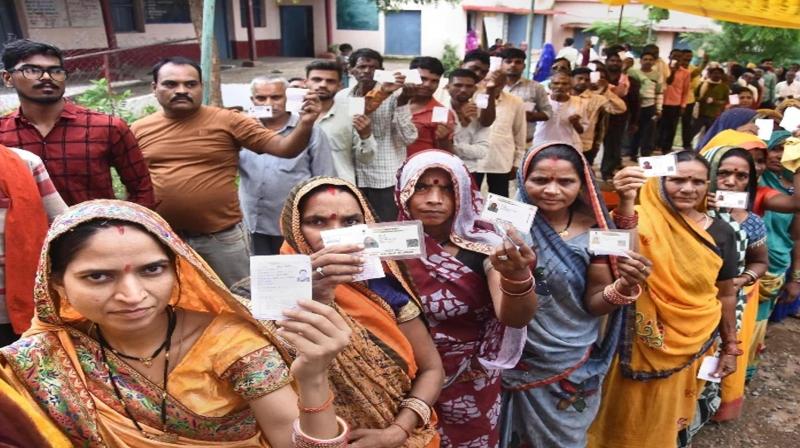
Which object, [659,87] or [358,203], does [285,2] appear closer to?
[659,87]

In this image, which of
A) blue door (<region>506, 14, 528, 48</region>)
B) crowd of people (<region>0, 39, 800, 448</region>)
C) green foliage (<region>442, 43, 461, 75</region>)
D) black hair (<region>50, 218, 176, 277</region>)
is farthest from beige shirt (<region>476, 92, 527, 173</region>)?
blue door (<region>506, 14, 528, 48</region>)

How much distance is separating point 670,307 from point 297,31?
2231cm

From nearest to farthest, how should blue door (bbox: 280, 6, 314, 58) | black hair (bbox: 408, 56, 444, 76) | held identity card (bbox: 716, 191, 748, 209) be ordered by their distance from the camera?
1. held identity card (bbox: 716, 191, 748, 209)
2. black hair (bbox: 408, 56, 444, 76)
3. blue door (bbox: 280, 6, 314, 58)

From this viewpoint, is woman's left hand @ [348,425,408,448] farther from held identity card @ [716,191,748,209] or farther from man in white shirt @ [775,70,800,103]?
man in white shirt @ [775,70,800,103]

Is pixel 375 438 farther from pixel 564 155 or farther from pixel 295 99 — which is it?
pixel 295 99

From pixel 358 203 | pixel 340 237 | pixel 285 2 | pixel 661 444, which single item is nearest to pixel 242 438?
pixel 340 237

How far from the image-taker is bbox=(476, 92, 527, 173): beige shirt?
211 inches

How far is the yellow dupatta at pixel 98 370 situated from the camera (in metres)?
1.24

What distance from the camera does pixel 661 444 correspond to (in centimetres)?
282

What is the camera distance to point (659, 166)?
2393 millimetres

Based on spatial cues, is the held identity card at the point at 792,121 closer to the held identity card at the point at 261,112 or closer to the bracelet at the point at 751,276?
the bracelet at the point at 751,276

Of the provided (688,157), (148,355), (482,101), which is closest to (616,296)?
(688,157)

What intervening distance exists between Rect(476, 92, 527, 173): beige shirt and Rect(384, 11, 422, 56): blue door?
19.5 metres

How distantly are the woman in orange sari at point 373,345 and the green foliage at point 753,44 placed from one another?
63.0ft
